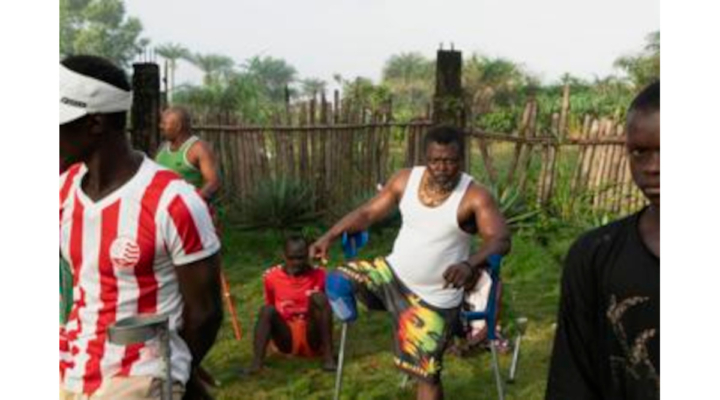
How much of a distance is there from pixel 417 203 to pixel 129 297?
2363 millimetres

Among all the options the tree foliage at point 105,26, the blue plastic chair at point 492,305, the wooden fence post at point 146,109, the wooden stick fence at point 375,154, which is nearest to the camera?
the blue plastic chair at point 492,305

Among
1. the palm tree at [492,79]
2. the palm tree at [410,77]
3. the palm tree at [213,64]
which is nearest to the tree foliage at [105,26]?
the palm tree at [213,64]

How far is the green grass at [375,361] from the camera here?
5.65 meters

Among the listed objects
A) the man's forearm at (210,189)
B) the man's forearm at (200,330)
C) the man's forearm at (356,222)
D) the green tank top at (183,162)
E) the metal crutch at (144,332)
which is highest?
the green tank top at (183,162)

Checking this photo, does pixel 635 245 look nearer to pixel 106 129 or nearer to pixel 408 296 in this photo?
pixel 106 129

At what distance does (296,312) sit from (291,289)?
18 cm

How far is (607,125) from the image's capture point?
1062cm

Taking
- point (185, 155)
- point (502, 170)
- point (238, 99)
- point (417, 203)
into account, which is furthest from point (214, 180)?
point (238, 99)

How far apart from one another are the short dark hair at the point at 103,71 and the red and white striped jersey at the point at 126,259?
0.15 meters

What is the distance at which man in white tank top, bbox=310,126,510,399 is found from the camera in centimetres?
426

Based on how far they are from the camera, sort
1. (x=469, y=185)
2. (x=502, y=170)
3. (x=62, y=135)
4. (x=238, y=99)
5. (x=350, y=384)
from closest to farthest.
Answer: (x=62, y=135)
(x=469, y=185)
(x=350, y=384)
(x=502, y=170)
(x=238, y=99)

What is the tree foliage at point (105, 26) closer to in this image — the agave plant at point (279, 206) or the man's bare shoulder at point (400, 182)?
the agave plant at point (279, 206)

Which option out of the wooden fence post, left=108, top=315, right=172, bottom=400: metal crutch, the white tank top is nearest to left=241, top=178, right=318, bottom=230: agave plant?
the wooden fence post

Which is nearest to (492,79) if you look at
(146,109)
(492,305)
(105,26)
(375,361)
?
(146,109)
